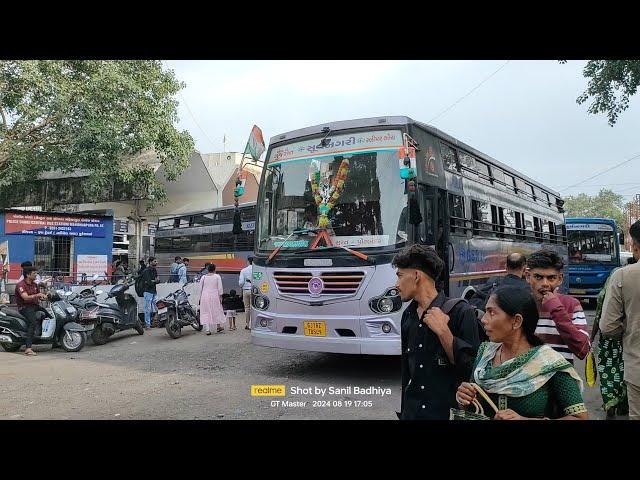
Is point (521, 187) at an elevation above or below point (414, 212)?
above

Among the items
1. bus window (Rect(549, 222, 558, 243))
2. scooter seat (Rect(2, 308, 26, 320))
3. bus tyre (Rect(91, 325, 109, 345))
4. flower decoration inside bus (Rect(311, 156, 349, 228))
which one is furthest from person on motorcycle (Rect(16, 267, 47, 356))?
bus window (Rect(549, 222, 558, 243))

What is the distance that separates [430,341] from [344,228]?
9.60ft

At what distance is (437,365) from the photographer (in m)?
2.05

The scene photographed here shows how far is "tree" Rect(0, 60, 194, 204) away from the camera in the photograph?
7.46m

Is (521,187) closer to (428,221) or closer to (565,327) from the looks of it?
(428,221)

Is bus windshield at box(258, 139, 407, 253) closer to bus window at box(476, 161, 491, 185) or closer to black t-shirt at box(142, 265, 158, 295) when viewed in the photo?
bus window at box(476, 161, 491, 185)

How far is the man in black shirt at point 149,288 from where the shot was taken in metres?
9.48

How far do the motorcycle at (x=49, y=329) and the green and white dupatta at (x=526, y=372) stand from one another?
6919 mm

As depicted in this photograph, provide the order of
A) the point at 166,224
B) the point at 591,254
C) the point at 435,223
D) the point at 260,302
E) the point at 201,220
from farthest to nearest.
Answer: the point at 166,224
the point at 201,220
the point at 591,254
the point at 435,223
the point at 260,302

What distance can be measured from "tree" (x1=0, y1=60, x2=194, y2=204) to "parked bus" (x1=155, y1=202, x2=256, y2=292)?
3005mm

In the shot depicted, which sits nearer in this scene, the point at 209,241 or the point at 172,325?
the point at 172,325

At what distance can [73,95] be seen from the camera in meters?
8.12

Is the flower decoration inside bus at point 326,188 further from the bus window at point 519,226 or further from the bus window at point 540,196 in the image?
the bus window at point 540,196

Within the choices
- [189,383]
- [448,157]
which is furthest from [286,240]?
[448,157]
